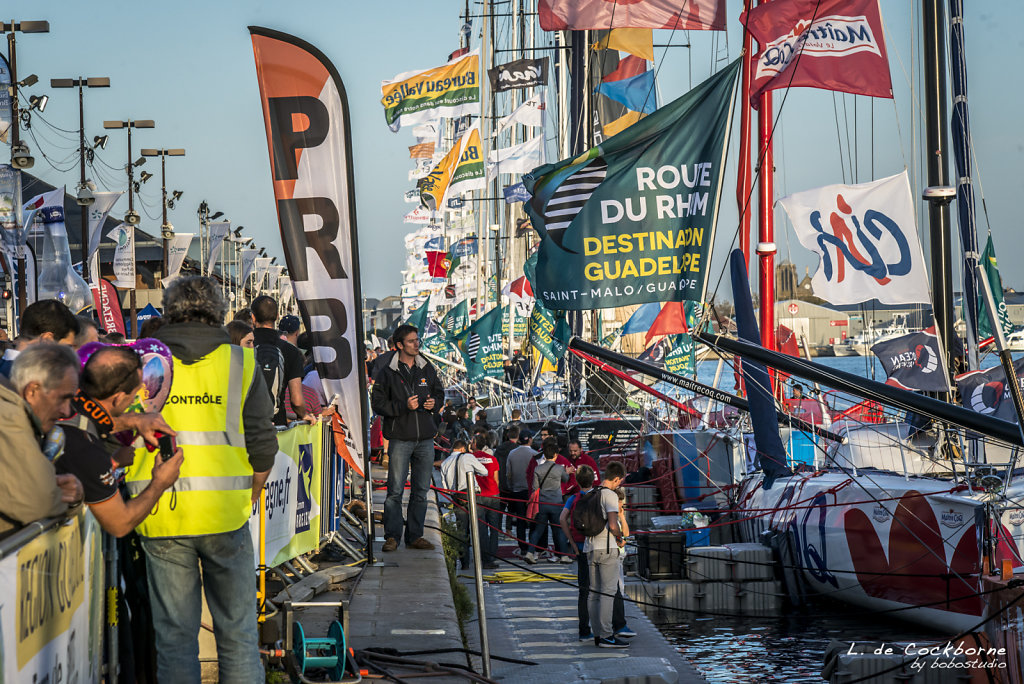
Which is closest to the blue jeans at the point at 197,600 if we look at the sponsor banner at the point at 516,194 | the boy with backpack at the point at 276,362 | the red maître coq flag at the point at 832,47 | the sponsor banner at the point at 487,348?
the boy with backpack at the point at 276,362

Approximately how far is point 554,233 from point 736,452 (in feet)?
31.2

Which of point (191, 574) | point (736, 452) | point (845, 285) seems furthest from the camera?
point (736, 452)

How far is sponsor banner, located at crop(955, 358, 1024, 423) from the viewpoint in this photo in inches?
535

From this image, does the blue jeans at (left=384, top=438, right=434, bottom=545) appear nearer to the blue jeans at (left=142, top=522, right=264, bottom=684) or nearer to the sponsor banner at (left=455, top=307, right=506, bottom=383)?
the blue jeans at (left=142, top=522, right=264, bottom=684)

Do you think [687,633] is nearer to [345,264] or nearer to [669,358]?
[345,264]

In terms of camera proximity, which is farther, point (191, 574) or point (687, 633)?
point (687, 633)

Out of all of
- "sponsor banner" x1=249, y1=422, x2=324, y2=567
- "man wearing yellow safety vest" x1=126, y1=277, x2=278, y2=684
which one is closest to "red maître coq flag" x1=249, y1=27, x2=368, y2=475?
"sponsor banner" x1=249, y1=422, x2=324, y2=567

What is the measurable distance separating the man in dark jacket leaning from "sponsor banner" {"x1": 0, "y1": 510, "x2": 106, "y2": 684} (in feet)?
18.6

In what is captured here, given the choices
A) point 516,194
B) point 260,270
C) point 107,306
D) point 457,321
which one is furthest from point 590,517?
point 260,270

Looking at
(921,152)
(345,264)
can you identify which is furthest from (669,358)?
(345,264)

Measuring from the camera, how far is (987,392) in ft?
45.4

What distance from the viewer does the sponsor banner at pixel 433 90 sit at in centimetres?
3119

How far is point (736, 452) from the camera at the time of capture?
19.8 m

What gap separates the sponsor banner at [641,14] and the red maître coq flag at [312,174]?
23.4 feet
